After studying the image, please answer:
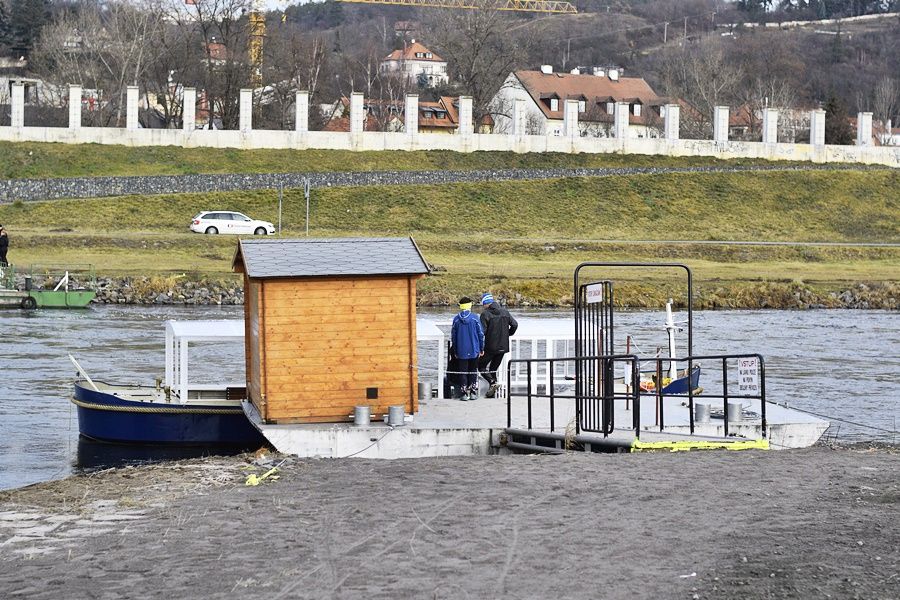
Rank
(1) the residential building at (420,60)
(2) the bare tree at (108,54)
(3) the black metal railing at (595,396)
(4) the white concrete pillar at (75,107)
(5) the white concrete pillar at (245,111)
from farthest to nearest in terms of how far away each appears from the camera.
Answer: (1) the residential building at (420,60) → (2) the bare tree at (108,54) → (5) the white concrete pillar at (245,111) → (4) the white concrete pillar at (75,107) → (3) the black metal railing at (595,396)

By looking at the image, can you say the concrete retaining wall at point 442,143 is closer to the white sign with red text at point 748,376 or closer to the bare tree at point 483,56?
the bare tree at point 483,56

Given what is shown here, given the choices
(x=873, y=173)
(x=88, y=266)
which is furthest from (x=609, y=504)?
(x=873, y=173)

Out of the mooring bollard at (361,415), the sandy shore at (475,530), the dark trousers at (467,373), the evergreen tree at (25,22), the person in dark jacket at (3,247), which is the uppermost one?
the evergreen tree at (25,22)

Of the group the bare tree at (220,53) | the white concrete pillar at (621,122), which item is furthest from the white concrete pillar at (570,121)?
the bare tree at (220,53)

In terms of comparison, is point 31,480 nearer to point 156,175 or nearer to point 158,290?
point 158,290

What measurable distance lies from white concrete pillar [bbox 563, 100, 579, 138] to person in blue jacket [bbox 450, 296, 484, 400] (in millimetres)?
60056

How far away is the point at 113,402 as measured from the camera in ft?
72.4

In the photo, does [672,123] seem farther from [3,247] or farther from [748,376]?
[748,376]

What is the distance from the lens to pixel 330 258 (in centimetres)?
1995

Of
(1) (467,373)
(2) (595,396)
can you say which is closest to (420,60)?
(1) (467,373)

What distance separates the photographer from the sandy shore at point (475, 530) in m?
11.5

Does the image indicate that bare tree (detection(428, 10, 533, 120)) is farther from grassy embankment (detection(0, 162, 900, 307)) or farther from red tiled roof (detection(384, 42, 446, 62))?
red tiled roof (detection(384, 42, 446, 62))

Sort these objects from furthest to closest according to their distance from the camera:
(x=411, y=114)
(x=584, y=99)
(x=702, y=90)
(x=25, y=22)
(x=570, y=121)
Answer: (x=25, y=22) < (x=584, y=99) < (x=702, y=90) < (x=570, y=121) < (x=411, y=114)

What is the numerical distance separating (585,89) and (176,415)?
111 metres
